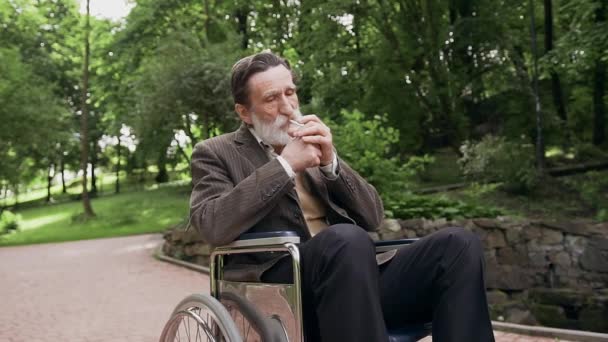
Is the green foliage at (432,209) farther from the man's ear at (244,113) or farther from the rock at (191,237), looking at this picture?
the man's ear at (244,113)

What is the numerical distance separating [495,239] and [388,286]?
6.42 metres

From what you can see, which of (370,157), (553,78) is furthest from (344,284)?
(553,78)

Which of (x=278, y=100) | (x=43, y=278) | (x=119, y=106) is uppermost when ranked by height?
(x=119, y=106)

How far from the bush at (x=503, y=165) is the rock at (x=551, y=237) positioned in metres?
4.55

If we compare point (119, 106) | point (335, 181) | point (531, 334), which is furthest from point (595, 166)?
point (119, 106)

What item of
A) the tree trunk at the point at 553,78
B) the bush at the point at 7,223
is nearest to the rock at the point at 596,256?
the tree trunk at the point at 553,78

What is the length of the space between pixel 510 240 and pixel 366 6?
1028cm

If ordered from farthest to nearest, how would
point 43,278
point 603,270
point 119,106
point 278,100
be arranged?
point 119,106 < point 43,278 < point 603,270 < point 278,100

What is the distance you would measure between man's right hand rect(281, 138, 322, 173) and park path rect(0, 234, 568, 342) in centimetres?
266

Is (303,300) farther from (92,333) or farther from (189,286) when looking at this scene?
(189,286)

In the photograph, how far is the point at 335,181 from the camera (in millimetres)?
2434

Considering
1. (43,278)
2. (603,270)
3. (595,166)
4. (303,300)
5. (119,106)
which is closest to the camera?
(303,300)

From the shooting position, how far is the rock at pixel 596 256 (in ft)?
27.1

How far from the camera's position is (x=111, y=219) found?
22.7 m
